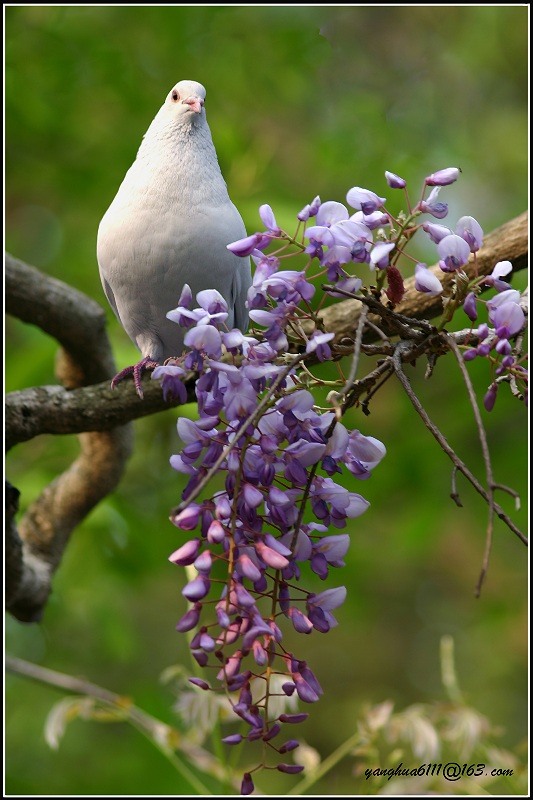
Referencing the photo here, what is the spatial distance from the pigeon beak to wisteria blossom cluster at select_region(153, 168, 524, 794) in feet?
1.58

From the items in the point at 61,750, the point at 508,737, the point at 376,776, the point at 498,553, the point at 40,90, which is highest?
the point at 40,90

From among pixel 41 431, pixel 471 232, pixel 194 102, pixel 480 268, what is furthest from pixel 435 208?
pixel 41 431

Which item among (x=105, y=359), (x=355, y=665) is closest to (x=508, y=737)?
(x=355, y=665)

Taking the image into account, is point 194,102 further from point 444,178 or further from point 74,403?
point 74,403

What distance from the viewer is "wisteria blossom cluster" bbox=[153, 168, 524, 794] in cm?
111

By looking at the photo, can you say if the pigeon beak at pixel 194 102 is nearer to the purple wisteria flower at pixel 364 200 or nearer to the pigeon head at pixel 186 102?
the pigeon head at pixel 186 102

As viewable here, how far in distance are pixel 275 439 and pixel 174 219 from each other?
601 mm

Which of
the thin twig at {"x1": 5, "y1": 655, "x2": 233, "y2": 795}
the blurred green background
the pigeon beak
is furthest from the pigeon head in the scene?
the thin twig at {"x1": 5, "y1": 655, "x2": 233, "y2": 795}

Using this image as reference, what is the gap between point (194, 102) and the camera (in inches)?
62.9

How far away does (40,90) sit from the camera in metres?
3.57

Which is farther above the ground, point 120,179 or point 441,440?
point 441,440

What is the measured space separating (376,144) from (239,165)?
71cm

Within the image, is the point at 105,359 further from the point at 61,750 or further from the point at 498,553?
the point at 498,553

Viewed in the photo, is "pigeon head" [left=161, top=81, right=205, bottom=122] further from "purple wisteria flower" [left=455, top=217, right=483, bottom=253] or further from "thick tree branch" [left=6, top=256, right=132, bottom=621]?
"thick tree branch" [left=6, top=256, right=132, bottom=621]
